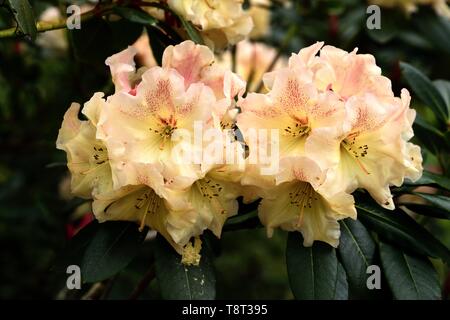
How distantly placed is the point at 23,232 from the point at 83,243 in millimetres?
1239

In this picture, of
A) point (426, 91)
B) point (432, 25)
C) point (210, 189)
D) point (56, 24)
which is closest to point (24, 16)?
point (56, 24)

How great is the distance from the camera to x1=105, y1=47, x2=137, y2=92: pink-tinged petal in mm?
1060

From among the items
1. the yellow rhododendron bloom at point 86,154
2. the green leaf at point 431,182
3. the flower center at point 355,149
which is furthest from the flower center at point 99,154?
the green leaf at point 431,182

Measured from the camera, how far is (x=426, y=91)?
1.39 metres

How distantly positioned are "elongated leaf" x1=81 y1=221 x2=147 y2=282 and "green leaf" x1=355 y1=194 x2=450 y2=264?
335 mm

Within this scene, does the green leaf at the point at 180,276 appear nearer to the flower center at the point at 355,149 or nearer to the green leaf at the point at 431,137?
the flower center at the point at 355,149

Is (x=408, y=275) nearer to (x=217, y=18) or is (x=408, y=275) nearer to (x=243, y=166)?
(x=243, y=166)

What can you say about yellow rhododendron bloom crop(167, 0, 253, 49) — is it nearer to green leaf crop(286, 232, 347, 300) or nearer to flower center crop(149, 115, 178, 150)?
flower center crop(149, 115, 178, 150)

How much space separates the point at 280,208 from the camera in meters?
1.07

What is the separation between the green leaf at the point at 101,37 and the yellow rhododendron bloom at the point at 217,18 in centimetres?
18

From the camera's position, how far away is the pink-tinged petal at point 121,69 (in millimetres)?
1060

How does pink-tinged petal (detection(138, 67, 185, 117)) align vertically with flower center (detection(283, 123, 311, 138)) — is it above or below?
above

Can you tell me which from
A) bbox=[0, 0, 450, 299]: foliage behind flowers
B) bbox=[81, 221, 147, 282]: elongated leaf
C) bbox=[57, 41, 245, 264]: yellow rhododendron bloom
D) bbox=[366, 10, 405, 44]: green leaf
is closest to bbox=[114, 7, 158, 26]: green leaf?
bbox=[0, 0, 450, 299]: foliage behind flowers

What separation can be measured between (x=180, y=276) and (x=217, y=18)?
441mm
